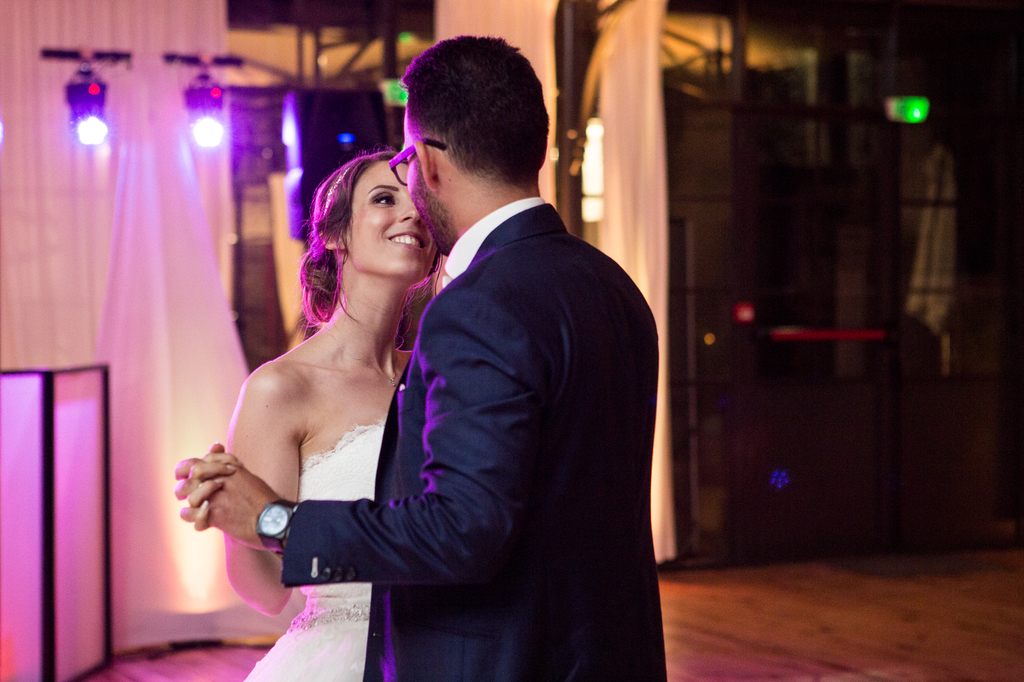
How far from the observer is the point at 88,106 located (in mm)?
4223

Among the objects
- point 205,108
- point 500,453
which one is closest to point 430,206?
point 500,453

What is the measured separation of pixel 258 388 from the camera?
1.63 metres

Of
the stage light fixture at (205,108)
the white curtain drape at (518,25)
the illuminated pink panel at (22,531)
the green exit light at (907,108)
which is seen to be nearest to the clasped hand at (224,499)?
the illuminated pink panel at (22,531)

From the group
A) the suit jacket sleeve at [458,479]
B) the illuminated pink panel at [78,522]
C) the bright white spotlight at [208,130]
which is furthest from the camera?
the bright white spotlight at [208,130]

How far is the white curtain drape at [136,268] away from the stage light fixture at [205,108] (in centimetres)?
7

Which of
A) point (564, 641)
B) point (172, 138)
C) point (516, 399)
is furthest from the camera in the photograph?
point (172, 138)

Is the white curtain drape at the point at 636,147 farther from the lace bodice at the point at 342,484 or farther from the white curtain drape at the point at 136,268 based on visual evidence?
the lace bodice at the point at 342,484

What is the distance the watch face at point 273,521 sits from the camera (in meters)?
A: 1.04

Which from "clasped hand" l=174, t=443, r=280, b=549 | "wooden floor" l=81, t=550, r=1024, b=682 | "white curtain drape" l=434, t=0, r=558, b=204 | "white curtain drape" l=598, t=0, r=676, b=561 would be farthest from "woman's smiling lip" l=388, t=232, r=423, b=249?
"white curtain drape" l=598, t=0, r=676, b=561

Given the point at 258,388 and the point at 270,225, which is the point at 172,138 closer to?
the point at 270,225

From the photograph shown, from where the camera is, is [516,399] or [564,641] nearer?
[516,399]

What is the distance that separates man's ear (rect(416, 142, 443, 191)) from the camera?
3.76ft

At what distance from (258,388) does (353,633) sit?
1.52 ft

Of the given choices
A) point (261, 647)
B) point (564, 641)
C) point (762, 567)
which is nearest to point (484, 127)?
point (564, 641)
